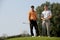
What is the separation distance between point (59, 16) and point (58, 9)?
4.80 ft

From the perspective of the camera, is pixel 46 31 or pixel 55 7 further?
pixel 55 7

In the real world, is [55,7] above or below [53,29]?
above

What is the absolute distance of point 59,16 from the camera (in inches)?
2009

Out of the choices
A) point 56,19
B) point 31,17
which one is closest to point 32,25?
point 31,17

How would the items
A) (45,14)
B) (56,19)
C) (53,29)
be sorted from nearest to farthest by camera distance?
(45,14), (53,29), (56,19)

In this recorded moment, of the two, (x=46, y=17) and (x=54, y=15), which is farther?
(x=54, y=15)

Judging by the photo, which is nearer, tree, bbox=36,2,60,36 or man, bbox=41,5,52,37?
man, bbox=41,5,52,37

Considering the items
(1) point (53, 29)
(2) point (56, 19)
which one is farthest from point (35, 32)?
(2) point (56, 19)

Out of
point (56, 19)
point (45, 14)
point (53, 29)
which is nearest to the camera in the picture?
point (45, 14)

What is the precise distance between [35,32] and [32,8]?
5.85ft

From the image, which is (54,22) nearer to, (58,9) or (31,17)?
(58,9)

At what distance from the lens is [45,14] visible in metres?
19.0

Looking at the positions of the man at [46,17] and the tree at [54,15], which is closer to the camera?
the man at [46,17]

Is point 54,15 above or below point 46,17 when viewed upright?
below
